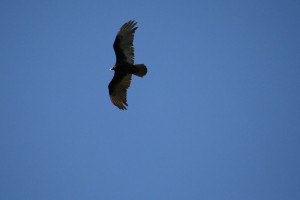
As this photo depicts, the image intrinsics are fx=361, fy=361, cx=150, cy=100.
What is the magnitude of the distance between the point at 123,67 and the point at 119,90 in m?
1.14

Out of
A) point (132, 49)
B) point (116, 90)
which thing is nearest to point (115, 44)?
point (132, 49)

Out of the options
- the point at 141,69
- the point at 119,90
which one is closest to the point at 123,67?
the point at 141,69

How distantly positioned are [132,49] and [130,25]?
0.77 meters

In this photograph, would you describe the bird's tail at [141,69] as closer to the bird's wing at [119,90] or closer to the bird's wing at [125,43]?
the bird's wing at [125,43]

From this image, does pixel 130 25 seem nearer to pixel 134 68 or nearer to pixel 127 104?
pixel 134 68

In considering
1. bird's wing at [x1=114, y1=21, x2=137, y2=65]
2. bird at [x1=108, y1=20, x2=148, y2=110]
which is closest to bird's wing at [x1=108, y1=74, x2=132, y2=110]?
bird at [x1=108, y1=20, x2=148, y2=110]

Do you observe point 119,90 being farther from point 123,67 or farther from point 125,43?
point 125,43

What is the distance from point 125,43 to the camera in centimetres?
1154

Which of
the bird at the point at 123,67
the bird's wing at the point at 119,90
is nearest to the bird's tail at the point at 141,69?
the bird at the point at 123,67

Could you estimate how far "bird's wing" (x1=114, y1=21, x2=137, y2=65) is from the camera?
1131 cm

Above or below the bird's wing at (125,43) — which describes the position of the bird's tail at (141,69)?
below

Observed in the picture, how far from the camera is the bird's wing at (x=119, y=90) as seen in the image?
41.7ft

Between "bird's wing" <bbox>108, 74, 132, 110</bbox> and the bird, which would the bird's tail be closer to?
the bird

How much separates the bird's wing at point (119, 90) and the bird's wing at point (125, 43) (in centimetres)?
94
